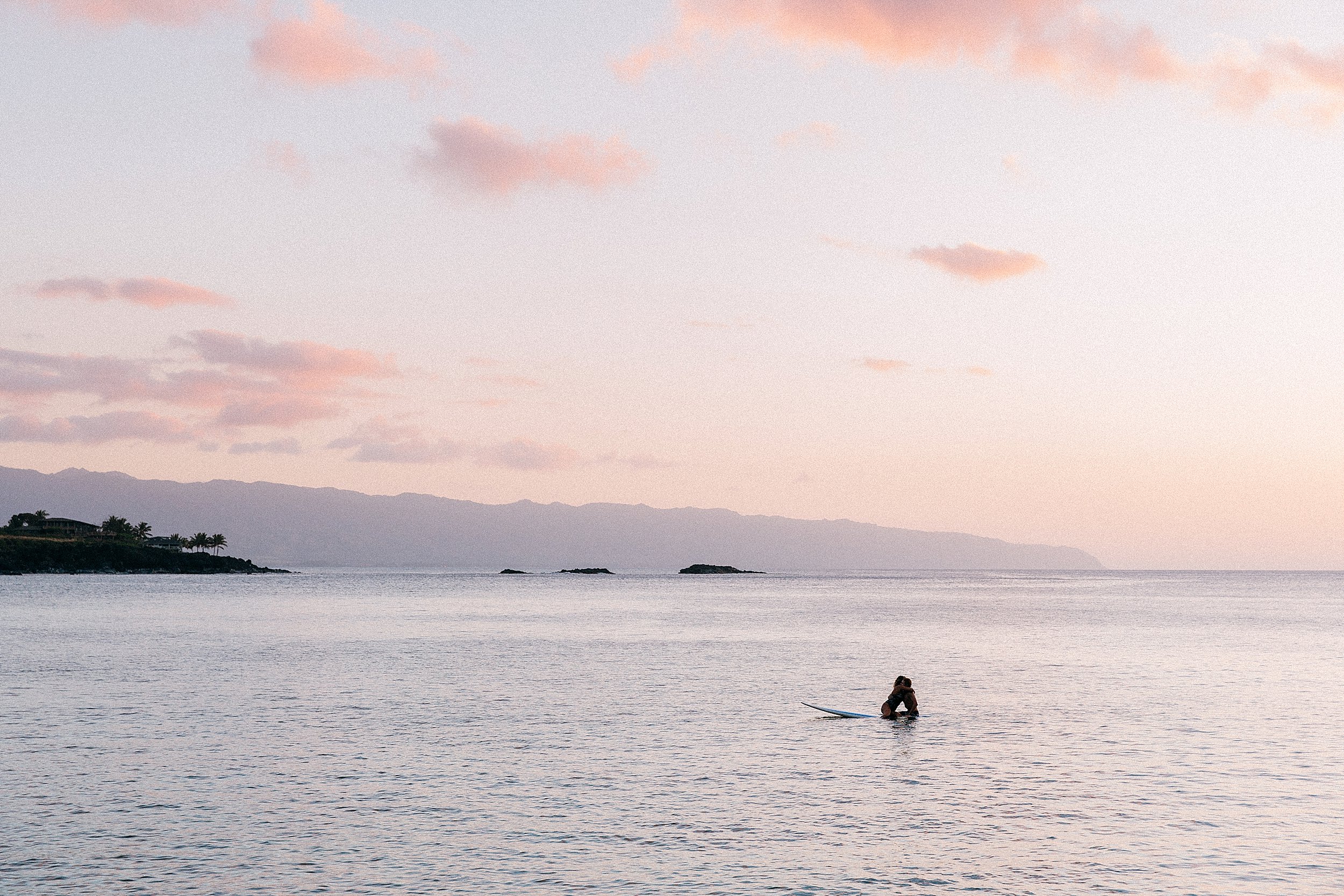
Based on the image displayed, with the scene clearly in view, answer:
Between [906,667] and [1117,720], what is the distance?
24.6 metres

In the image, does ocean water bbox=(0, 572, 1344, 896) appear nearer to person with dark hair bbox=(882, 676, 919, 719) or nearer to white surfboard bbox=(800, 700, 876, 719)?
white surfboard bbox=(800, 700, 876, 719)

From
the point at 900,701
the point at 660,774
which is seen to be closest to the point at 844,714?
the point at 900,701

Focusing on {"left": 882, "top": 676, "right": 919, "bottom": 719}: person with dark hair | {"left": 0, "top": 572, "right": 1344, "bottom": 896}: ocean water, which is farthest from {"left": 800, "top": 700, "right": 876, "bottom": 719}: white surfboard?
{"left": 882, "top": 676, "right": 919, "bottom": 719}: person with dark hair

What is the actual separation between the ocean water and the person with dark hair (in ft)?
2.51

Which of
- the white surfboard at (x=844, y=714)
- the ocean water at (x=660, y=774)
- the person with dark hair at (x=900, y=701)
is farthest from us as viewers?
the white surfboard at (x=844, y=714)

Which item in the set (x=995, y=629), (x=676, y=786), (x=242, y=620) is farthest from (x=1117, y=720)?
(x=242, y=620)

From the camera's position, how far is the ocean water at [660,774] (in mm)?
21516

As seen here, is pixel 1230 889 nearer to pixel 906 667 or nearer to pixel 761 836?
pixel 761 836

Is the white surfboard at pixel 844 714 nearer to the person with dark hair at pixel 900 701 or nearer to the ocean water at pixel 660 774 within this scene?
the ocean water at pixel 660 774

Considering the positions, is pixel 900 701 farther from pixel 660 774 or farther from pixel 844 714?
pixel 660 774

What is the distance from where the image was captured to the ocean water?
21516 mm

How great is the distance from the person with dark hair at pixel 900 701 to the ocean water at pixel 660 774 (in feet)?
2.51

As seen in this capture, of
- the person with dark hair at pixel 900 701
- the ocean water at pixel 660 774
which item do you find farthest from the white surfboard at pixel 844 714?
the person with dark hair at pixel 900 701

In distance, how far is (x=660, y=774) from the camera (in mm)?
30906
